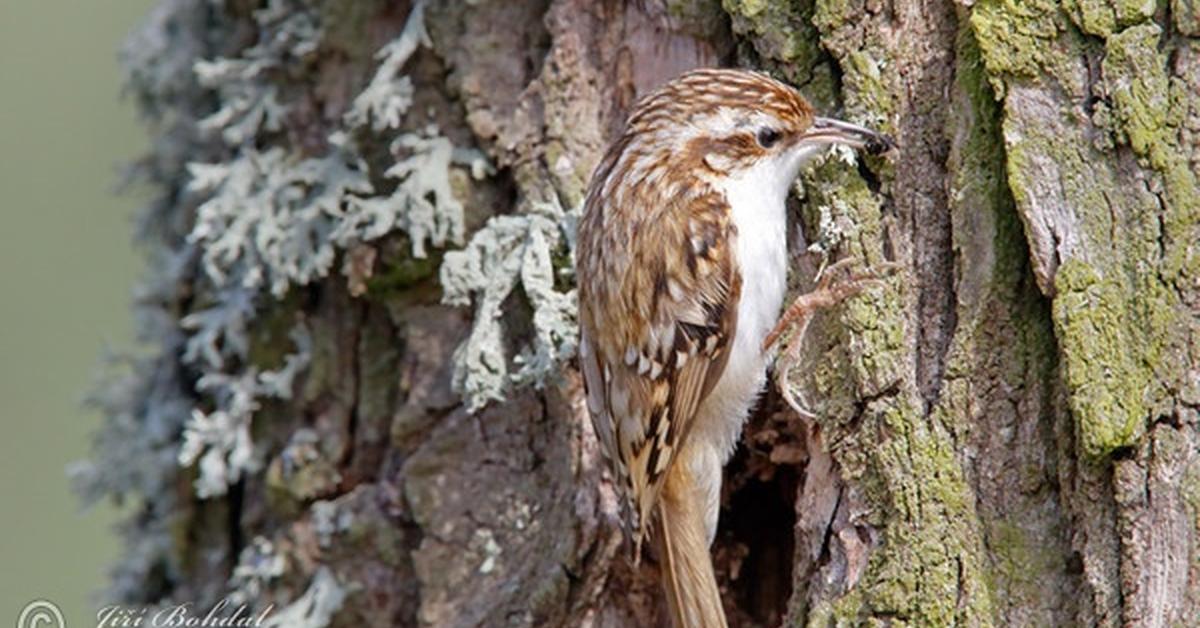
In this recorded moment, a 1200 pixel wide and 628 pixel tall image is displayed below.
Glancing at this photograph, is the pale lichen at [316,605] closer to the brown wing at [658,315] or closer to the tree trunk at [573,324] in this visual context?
the tree trunk at [573,324]

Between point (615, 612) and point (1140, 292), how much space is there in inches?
38.0

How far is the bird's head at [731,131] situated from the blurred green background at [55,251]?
2.77 metres

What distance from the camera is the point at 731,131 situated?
8.15 ft

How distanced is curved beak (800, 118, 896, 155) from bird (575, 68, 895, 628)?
0.37ft

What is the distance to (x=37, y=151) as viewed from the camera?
16.7ft

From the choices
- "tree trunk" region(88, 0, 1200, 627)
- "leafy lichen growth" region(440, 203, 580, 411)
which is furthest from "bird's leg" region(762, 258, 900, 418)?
"leafy lichen growth" region(440, 203, 580, 411)

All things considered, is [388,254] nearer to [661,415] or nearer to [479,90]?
[479,90]

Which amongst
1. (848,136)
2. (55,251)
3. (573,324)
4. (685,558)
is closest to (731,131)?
(848,136)

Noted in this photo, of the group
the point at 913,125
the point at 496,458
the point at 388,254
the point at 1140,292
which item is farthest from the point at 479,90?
the point at 1140,292

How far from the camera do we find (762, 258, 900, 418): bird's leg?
2.26 meters

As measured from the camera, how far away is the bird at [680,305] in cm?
247

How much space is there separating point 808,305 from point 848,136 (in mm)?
237

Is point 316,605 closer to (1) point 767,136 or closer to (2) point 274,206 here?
(2) point 274,206

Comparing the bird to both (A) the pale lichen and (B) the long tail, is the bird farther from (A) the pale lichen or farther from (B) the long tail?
(A) the pale lichen
